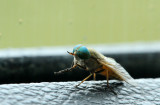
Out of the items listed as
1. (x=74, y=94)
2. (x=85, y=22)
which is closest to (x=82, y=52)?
(x=74, y=94)

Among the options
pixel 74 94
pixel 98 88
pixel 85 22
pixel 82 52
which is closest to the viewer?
pixel 74 94

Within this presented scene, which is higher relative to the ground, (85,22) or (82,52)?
(85,22)

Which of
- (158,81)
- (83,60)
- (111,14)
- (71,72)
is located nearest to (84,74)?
(71,72)

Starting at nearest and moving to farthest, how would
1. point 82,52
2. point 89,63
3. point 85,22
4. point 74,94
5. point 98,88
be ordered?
point 74,94 → point 98,88 → point 82,52 → point 89,63 → point 85,22

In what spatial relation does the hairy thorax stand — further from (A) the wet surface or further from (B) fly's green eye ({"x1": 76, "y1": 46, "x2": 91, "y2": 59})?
(A) the wet surface

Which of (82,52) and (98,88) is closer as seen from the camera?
(98,88)

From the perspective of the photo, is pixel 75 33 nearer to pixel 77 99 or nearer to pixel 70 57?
pixel 70 57

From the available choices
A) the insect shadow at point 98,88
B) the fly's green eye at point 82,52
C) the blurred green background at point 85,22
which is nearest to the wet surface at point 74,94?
the insect shadow at point 98,88

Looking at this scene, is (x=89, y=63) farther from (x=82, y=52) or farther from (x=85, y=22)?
(x=85, y=22)
